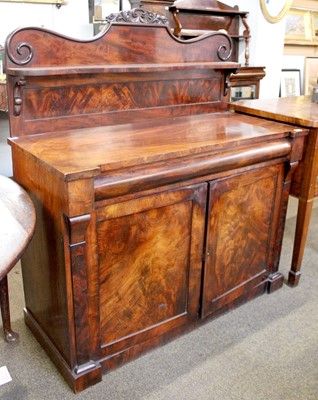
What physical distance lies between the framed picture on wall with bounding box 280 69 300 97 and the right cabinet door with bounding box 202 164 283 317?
10.8 feet

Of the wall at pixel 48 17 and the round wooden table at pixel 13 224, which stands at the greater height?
the wall at pixel 48 17

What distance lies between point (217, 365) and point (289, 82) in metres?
4.07

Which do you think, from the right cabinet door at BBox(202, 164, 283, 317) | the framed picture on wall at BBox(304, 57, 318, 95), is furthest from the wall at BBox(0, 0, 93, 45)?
the right cabinet door at BBox(202, 164, 283, 317)

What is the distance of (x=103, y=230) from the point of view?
148 cm

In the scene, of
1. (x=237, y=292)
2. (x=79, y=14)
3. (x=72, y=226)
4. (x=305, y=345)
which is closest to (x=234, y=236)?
(x=237, y=292)

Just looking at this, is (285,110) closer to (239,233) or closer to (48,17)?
(239,233)

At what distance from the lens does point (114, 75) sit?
1867 mm

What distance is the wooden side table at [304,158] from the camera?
2.01 m

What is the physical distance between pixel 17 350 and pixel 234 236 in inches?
42.4

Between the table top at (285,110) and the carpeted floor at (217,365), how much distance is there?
37.0 inches

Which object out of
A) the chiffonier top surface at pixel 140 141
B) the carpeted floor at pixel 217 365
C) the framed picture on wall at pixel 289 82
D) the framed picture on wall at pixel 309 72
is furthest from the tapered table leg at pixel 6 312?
the framed picture on wall at pixel 309 72

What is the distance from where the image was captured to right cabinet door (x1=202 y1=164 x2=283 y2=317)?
1808 millimetres

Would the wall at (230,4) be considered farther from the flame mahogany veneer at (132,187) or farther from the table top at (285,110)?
the flame mahogany veneer at (132,187)

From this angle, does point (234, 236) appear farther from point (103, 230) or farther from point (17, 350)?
point (17, 350)
